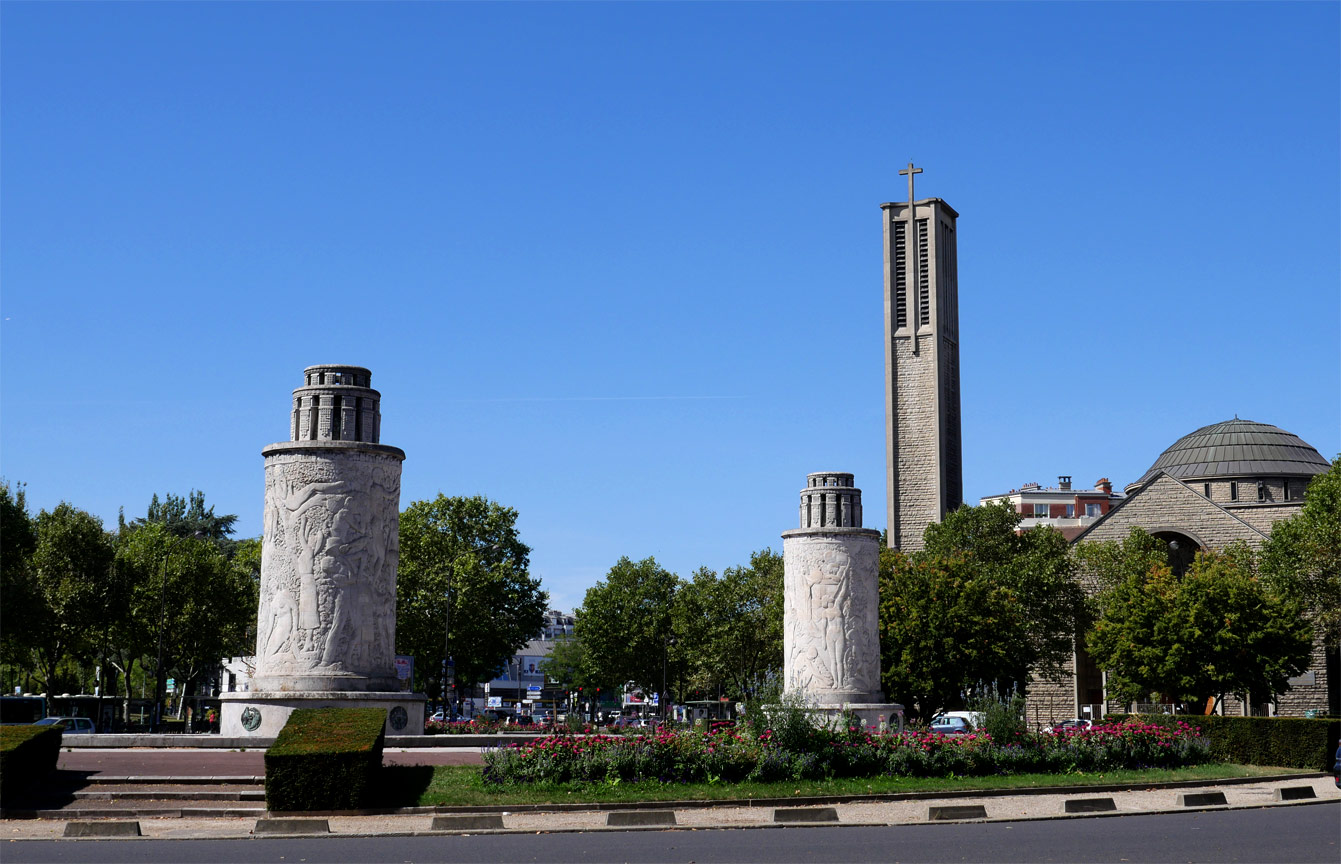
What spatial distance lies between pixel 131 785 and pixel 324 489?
6832mm

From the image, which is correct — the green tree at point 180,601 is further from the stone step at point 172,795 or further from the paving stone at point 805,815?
the paving stone at point 805,815

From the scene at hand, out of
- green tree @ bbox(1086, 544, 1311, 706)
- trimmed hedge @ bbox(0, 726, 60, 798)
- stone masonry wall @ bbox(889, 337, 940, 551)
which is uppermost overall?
stone masonry wall @ bbox(889, 337, 940, 551)

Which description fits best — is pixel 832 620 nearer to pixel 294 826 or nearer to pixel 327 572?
pixel 327 572

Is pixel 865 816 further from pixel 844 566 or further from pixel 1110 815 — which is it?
pixel 844 566

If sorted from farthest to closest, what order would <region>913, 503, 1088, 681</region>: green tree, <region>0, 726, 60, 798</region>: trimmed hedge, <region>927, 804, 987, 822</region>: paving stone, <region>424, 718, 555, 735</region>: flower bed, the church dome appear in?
the church dome
<region>913, 503, 1088, 681</region>: green tree
<region>424, 718, 555, 735</region>: flower bed
<region>0, 726, 60, 798</region>: trimmed hedge
<region>927, 804, 987, 822</region>: paving stone

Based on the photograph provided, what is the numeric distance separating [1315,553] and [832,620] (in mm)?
20821

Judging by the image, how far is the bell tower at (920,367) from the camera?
7600cm

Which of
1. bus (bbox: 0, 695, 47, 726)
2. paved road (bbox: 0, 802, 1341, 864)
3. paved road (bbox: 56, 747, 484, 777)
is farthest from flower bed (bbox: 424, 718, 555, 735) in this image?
paved road (bbox: 0, 802, 1341, 864)

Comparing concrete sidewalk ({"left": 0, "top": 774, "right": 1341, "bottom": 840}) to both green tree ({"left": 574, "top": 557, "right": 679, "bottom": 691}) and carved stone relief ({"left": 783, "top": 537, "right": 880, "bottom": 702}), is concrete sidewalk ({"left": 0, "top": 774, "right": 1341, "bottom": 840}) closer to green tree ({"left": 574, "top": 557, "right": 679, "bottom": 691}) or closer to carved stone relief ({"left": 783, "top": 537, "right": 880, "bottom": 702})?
carved stone relief ({"left": 783, "top": 537, "right": 880, "bottom": 702})

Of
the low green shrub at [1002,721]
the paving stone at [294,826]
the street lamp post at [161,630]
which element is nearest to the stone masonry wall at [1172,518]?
the low green shrub at [1002,721]

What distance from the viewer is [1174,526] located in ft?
210

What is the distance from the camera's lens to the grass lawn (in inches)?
774

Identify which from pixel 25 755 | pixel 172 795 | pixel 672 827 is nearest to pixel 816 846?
pixel 672 827

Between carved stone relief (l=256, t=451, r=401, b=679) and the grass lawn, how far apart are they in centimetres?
433
